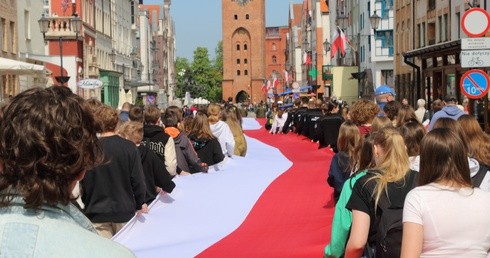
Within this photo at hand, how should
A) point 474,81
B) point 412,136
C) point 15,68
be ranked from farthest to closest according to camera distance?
1. point 15,68
2. point 474,81
3. point 412,136

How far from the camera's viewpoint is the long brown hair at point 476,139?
886cm

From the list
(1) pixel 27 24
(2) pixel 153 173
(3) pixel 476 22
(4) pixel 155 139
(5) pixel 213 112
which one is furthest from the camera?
(1) pixel 27 24

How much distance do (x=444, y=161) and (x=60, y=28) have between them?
5251 cm

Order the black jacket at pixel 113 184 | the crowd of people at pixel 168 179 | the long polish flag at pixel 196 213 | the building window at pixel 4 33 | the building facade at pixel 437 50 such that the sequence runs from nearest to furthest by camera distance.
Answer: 1. the crowd of people at pixel 168 179
2. the black jacket at pixel 113 184
3. the long polish flag at pixel 196 213
4. the building facade at pixel 437 50
5. the building window at pixel 4 33

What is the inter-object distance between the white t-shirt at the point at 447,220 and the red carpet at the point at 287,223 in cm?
394

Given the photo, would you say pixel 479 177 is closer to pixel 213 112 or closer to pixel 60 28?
pixel 213 112

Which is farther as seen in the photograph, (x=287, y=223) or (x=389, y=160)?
(x=287, y=223)

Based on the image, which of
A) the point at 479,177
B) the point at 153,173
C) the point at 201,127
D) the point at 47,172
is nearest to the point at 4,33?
the point at 201,127

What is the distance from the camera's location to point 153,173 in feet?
35.4

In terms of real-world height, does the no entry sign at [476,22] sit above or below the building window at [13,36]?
below

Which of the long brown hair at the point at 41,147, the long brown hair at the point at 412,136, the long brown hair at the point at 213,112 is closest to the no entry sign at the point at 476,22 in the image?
the long brown hair at the point at 213,112

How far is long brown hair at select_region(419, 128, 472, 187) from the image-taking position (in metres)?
5.30

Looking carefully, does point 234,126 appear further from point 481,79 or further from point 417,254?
point 417,254

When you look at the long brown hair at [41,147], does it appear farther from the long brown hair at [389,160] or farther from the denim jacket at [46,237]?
the long brown hair at [389,160]
